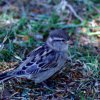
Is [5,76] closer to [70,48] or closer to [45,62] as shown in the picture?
[45,62]

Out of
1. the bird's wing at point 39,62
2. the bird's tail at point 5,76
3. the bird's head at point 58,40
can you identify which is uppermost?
the bird's head at point 58,40

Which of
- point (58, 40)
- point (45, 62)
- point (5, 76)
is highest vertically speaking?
point (58, 40)

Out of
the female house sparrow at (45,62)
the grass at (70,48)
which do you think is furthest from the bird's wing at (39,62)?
the grass at (70,48)

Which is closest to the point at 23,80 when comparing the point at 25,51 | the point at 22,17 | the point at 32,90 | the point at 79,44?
the point at 32,90

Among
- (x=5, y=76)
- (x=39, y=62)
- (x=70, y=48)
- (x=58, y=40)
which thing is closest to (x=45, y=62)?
(x=39, y=62)

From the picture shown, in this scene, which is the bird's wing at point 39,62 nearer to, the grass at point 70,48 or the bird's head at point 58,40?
the bird's head at point 58,40

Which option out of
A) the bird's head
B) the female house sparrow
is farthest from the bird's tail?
the bird's head

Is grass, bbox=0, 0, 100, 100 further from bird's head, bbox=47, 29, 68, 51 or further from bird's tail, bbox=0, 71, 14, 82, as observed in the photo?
bird's head, bbox=47, 29, 68, 51

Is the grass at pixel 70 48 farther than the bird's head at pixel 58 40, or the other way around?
the bird's head at pixel 58 40
